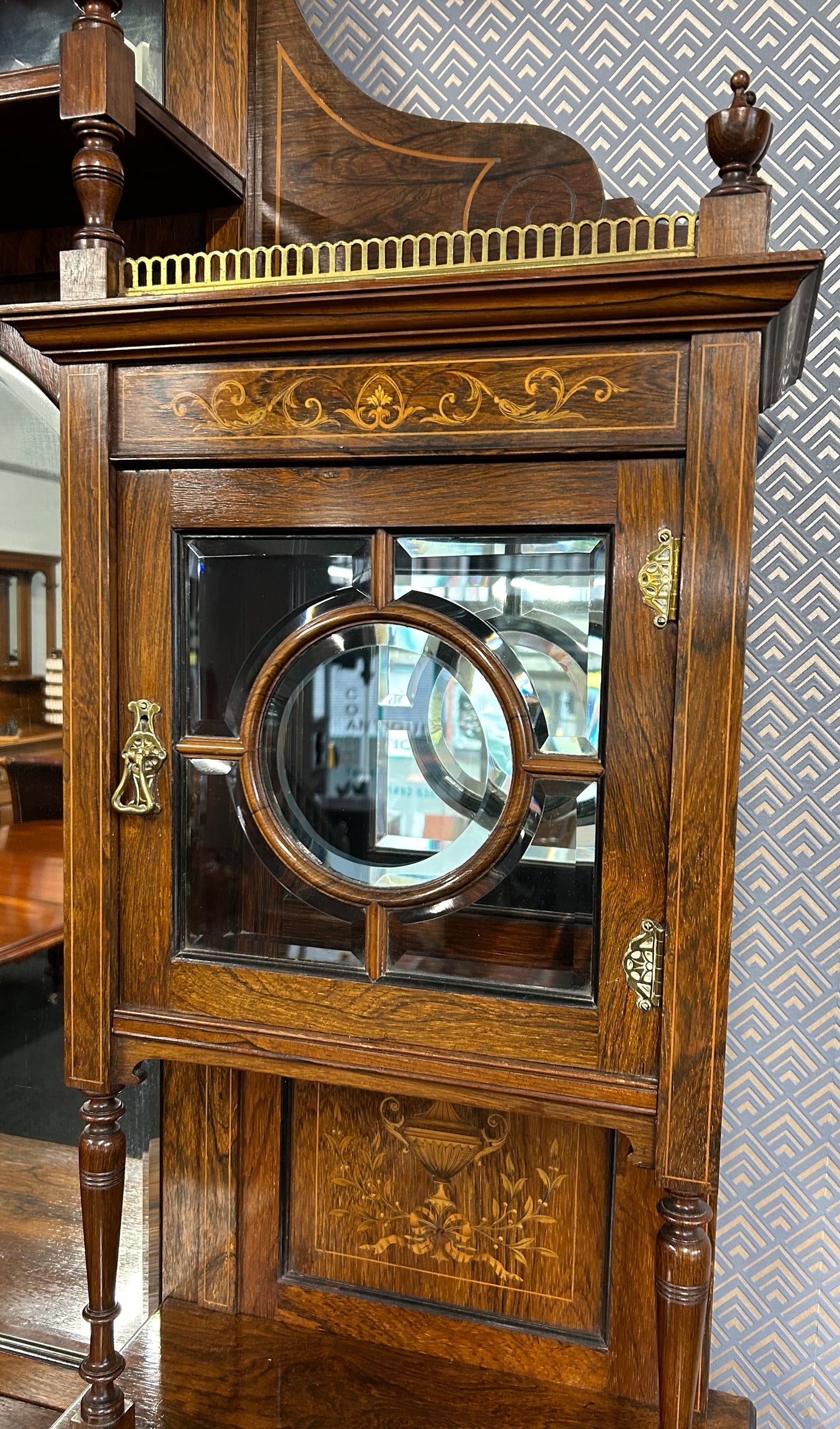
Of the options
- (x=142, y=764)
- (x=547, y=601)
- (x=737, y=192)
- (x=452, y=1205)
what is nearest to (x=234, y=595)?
(x=142, y=764)

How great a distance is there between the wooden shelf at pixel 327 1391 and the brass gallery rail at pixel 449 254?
1.07 metres

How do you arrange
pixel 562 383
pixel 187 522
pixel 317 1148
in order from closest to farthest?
1. pixel 562 383
2. pixel 187 522
3. pixel 317 1148

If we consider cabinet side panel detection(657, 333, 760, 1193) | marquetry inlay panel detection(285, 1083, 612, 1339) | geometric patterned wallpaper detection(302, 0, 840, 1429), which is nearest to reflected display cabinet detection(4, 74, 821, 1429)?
cabinet side panel detection(657, 333, 760, 1193)

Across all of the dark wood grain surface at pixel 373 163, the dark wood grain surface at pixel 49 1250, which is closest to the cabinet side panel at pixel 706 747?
the dark wood grain surface at pixel 373 163

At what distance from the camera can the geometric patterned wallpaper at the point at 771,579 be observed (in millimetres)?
1016

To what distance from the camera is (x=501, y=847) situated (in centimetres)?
78

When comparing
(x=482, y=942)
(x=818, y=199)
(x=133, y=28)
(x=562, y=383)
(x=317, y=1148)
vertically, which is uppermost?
(x=133, y=28)

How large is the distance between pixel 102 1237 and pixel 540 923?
51 centimetres

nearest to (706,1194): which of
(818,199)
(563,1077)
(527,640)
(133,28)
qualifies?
(563,1077)

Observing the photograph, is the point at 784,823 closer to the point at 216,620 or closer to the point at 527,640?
the point at 527,640

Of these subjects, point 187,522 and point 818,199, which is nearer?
point 187,522

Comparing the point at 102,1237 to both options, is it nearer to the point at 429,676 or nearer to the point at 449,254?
the point at 429,676

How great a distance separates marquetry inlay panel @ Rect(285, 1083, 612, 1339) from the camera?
1049 mm

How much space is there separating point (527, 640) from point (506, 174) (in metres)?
0.56
